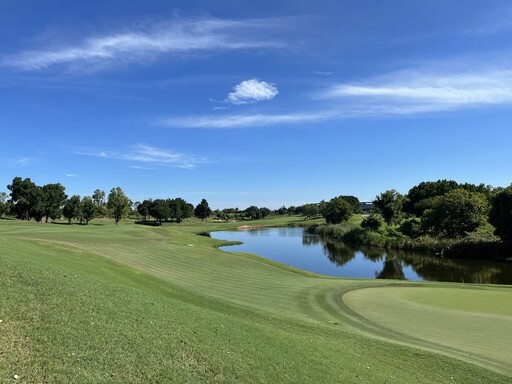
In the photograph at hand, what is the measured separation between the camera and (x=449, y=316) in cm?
1694

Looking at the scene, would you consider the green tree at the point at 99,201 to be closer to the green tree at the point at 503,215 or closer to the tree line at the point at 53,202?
the tree line at the point at 53,202

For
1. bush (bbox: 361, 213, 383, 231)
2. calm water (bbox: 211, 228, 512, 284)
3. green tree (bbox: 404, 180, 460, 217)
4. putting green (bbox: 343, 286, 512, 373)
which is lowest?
calm water (bbox: 211, 228, 512, 284)

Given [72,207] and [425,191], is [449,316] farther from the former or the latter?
[425,191]

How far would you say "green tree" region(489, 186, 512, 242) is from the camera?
180 ft

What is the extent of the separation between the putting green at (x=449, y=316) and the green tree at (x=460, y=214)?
48.7 meters

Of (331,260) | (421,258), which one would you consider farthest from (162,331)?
(421,258)

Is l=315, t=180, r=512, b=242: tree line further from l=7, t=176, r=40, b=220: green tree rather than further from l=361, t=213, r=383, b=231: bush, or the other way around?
l=7, t=176, r=40, b=220: green tree

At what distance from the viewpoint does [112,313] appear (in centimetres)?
909

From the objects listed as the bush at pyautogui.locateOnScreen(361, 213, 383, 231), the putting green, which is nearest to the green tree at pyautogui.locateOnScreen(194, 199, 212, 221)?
the bush at pyautogui.locateOnScreen(361, 213, 383, 231)

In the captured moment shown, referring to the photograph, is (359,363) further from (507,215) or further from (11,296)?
(507,215)

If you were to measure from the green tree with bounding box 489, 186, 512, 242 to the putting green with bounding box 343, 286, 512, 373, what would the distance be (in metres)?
35.7

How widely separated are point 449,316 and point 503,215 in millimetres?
45880

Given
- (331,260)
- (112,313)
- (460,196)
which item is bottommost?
(331,260)

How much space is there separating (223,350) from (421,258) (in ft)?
180
